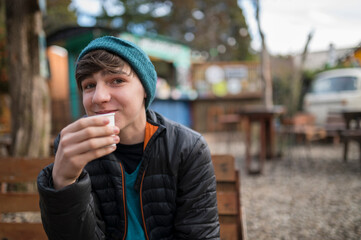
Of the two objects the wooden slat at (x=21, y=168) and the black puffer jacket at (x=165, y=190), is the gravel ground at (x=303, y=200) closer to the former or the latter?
the wooden slat at (x=21, y=168)

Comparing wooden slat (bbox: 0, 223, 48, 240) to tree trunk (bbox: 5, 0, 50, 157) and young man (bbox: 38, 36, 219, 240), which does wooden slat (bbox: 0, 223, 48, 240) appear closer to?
young man (bbox: 38, 36, 219, 240)

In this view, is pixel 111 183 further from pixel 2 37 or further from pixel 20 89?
pixel 2 37

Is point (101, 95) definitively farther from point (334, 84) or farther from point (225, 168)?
point (334, 84)

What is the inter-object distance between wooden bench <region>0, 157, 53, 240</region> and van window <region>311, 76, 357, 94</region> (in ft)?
31.5

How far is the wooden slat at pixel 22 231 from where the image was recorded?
1.70 metres

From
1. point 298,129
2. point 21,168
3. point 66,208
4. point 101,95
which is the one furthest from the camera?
point 298,129

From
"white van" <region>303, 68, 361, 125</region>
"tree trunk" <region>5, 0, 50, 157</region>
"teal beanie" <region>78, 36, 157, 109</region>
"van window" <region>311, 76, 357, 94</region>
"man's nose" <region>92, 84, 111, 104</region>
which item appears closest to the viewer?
"man's nose" <region>92, 84, 111, 104</region>

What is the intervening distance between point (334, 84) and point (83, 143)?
33.2 ft

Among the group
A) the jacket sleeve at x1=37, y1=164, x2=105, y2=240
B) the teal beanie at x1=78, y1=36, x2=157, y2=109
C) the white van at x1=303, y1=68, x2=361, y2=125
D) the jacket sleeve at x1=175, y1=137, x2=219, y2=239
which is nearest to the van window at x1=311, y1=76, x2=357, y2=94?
the white van at x1=303, y1=68, x2=361, y2=125

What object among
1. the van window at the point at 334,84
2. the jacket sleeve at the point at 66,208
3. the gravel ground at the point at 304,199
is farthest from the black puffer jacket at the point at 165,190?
the van window at the point at 334,84

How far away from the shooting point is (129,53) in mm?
1242

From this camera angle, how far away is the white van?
854 cm

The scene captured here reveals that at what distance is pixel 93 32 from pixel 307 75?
9.44 meters

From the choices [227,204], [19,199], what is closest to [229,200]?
[227,204]
